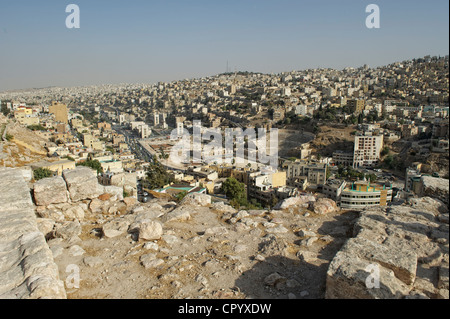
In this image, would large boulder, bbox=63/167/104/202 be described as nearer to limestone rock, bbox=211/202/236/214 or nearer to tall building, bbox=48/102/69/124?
limestone rock, bbox=211/202/236/214

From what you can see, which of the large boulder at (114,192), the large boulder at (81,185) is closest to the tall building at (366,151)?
the large boulder at (114,192)

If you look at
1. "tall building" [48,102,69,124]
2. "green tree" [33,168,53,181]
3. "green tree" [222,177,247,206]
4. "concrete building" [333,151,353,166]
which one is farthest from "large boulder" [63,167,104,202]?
"tall building" [48,102,69,124]

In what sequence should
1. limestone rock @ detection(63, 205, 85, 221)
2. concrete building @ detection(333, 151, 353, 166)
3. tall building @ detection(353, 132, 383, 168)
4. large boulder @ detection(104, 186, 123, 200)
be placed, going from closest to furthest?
limestone rock @ detection(63, 205, 85, 221), large boulder @ detection(104, 186, 123, 200), tall building @ detection(353, 132, 383, 168), concrete building @ detection(333, 151, 353, 166)

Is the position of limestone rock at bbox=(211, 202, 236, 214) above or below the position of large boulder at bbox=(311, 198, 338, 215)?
below

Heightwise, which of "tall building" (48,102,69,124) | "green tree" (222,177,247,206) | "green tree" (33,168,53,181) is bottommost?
"green tree" (222,177,247,206)

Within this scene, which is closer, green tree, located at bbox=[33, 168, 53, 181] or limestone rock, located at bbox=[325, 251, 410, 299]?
limestone rock, located at bbox=[325, 251, 410, 299]

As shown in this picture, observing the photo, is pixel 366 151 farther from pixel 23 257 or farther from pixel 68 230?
pixel 23 257
